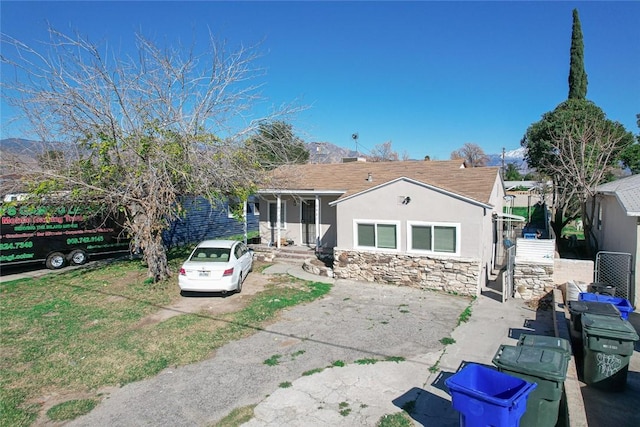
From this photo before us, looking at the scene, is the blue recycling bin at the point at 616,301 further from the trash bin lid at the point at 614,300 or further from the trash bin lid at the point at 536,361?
the trash bin lid at the point at 536,361

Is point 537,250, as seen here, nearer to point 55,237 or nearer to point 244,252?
point 244,252

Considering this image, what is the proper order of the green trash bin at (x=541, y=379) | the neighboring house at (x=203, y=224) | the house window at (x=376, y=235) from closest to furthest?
the green trash bin at (x=541, y=379), the house window at (x=376, y=235), the neighboring house at (x=203, y=224)

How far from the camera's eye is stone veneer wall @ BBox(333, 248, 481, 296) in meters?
12.5

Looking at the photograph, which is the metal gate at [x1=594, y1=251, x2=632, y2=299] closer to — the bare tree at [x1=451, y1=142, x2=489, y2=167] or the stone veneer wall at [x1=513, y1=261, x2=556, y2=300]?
the stone veneer wall at [x1=513, y1=261, x2=556, y2=300]

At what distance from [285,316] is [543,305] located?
7269mm

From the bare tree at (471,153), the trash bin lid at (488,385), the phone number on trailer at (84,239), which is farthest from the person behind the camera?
the bare tree at (471,153)

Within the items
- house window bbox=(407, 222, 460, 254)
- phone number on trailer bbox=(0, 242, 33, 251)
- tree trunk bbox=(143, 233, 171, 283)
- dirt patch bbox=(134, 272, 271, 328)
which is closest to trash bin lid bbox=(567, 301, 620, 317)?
house window bbox=(407, 222, 460, 254)

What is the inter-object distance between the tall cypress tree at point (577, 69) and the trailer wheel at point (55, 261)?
3439cm

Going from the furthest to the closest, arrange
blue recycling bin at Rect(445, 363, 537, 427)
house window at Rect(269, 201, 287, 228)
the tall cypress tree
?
the tall cypress tree < house window at Rect(269, 201, 287, 228) < blue recycling bin at Rect(445, 363, 537, 427)

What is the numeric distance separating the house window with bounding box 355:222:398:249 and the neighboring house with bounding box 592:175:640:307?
20.8 feet

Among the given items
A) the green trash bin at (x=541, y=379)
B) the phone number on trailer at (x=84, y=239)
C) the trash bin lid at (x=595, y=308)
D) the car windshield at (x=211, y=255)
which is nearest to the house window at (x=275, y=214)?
the car windshield at (x=211, y=255)

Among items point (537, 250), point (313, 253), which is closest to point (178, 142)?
point (313, 253)

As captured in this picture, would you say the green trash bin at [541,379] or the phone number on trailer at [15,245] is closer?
the green trash bin at [541,379]

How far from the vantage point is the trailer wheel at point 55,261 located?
53.2 feet
